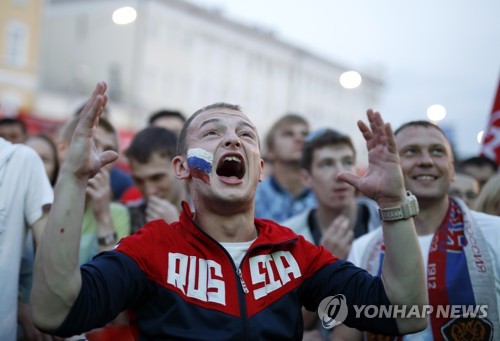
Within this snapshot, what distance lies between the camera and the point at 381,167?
7.34ft

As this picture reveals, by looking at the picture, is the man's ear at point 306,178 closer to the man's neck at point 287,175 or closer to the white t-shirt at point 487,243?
the man's neck at point 287,175

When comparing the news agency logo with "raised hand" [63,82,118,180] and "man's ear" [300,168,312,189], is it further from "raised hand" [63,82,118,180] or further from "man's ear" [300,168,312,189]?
"man's ear" [300,168,312,189]

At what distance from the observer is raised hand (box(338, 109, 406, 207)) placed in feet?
7.20

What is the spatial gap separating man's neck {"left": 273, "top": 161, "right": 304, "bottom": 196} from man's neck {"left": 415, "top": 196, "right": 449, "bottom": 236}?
2.33 metres

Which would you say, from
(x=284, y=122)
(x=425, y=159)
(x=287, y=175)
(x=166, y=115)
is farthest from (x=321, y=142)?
(x=166, y=115)

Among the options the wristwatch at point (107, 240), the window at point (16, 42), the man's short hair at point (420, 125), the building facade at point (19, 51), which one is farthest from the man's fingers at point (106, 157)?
the window at point (16, 42)

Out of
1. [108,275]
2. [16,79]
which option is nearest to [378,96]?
[16,79]

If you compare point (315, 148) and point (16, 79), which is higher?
point (16, 79)

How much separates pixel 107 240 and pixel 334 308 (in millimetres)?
1613

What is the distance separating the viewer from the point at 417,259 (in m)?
2.14

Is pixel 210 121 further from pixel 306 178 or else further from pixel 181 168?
pixel 306 178

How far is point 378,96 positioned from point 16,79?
36.7m

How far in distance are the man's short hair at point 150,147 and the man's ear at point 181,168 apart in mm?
1542

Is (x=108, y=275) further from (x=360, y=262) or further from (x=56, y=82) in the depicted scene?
(x=56, y=82)
